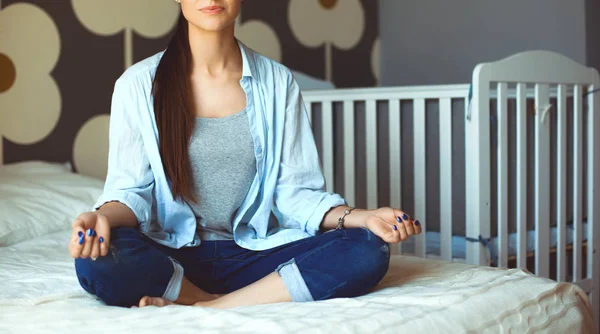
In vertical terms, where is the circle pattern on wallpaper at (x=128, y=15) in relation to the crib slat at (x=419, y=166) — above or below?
above

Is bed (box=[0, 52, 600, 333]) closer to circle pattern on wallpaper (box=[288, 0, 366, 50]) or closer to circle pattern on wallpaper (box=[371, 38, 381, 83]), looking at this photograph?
circle pattern on wallpaper (box=[288, 0, 366, 50])

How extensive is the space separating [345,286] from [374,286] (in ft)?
0.41

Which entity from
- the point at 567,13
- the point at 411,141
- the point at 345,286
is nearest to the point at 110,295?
the point at 345,286

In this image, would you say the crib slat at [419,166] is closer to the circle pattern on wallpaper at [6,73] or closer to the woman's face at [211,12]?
the woman's face at [211,12]

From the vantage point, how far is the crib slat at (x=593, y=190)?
86.5 inches

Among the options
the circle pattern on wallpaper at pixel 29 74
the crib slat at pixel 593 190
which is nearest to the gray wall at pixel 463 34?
the crib slat at pixel 593 190

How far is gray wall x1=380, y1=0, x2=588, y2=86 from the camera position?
8.95ft

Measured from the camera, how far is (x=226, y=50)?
1.39 m

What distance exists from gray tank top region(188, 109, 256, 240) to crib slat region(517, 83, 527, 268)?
35.1 inches

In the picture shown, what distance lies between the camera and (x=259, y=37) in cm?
273

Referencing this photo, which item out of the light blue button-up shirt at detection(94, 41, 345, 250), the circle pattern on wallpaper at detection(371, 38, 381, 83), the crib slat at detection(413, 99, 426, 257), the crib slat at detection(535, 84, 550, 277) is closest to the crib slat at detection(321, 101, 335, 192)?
the crib slat at detection(413, 99, 426, 257)

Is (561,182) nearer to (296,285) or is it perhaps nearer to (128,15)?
(296,285)

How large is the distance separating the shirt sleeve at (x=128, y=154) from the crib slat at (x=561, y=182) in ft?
4.11

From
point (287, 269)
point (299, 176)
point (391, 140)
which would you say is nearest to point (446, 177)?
point (391, 140)
